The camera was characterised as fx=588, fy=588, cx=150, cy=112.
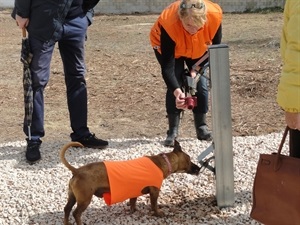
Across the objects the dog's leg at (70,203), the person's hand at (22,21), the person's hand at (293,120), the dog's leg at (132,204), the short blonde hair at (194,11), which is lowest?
the dog's leg at (132,204)

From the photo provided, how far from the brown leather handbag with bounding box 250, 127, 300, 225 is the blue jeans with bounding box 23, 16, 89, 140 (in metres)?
2.34

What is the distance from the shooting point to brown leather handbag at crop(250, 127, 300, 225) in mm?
3125

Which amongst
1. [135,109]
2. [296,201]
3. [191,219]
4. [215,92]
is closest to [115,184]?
[191,219]

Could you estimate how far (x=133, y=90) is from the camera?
8.40 metres

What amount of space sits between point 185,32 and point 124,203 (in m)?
1.49

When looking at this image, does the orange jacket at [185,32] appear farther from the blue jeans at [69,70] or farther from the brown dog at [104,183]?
the brown dog at [104,183]

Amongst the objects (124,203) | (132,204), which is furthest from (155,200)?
(124,203)

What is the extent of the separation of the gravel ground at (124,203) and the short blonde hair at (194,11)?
4.13 ft

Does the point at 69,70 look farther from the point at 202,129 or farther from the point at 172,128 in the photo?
the point at 202,129

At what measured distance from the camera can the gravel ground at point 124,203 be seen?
4109 millimetres

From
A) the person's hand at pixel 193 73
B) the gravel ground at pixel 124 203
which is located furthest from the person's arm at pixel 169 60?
the gravel ground at pixel 124 203

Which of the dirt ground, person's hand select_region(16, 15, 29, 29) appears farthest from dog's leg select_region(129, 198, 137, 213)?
the dirt ground

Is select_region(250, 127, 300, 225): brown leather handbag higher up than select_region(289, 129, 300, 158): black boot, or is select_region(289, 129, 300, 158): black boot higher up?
select_region(289, 129, 300, 158): black boot

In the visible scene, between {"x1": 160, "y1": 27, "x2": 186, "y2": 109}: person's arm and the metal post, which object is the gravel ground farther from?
{"x1": 160, "y1": 27, "x2": 186, "y2": 109}: person's arm
